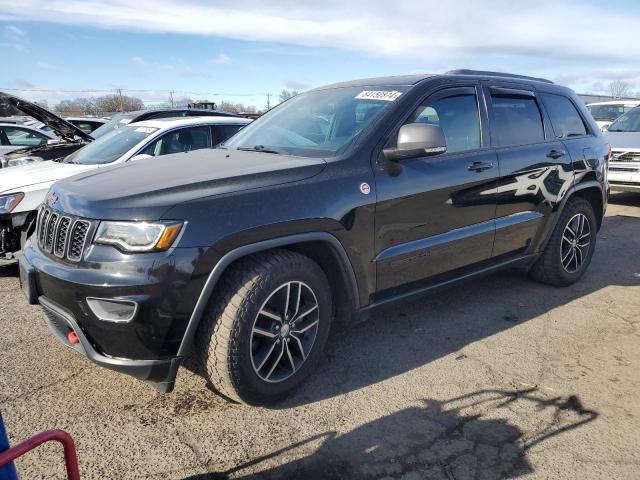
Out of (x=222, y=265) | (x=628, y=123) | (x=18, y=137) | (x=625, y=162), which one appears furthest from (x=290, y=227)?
(x=628, y=123)

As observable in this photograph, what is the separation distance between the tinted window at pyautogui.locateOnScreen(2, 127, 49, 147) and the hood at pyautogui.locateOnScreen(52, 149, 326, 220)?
8031 mm

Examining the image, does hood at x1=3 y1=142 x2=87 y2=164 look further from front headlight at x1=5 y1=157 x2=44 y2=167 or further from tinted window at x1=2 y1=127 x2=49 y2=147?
tinted window at x1=2 y1=127 x2=49 y2=147

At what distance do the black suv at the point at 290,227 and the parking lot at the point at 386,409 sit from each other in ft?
0.99

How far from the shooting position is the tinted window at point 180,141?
605 cm

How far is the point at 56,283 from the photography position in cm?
265

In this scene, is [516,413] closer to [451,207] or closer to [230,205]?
[451,207]

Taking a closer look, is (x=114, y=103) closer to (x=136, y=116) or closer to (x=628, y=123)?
(x=136, y=116)

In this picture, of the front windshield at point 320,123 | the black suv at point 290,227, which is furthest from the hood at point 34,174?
the front windshield at point 320,123

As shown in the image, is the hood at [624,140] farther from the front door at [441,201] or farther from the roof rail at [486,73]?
the front door at [441,201]

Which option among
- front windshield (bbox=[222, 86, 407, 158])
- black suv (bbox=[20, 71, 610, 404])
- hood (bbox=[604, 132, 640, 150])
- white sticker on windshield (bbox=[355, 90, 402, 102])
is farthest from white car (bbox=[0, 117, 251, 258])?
hood (bbox=[604, 132, 640, 150])

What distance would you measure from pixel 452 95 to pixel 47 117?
554cm

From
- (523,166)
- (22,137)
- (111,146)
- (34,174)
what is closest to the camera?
(523,166)

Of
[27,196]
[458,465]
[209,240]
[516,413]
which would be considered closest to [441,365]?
[516,413]

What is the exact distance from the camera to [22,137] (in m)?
10.4
